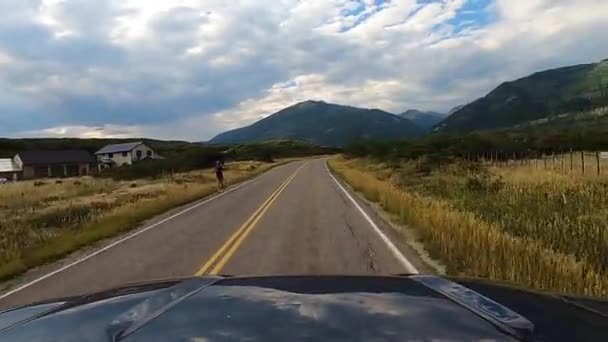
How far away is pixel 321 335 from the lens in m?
1.98

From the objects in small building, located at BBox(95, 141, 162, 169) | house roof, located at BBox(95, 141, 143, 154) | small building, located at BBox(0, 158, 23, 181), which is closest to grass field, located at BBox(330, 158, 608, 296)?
small building, located at BBox(0, 158, 23, 181)

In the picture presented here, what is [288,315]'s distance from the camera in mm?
2225

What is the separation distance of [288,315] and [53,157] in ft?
353

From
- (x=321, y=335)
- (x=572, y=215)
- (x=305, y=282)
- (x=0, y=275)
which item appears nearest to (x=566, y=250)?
(x=572, y=215)

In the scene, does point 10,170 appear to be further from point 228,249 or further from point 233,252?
point 233,252

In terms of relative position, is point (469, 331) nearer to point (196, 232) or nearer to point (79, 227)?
point (196, 232)

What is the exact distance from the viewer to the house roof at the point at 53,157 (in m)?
94.9

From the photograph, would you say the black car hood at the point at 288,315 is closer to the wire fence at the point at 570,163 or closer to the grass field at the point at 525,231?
the grass field at the point at 525,231

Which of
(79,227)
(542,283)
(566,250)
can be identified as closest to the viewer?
(542,283)

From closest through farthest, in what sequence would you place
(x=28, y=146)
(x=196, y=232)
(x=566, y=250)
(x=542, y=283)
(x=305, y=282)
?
(x=305, y=282) → (x=542, y=283) → (x=566, y=250) → (x=196, y=232) → (x=28, y=146)

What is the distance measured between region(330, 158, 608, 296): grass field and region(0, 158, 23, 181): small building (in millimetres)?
88966

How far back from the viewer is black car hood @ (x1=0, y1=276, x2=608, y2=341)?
2.03m

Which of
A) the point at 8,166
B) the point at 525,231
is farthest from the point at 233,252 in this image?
the point at 8,166

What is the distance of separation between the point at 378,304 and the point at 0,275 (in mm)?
9428
